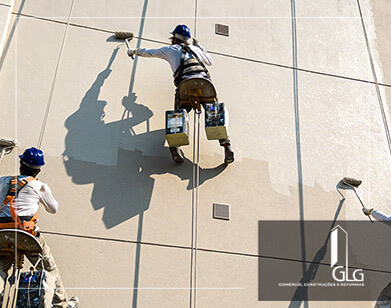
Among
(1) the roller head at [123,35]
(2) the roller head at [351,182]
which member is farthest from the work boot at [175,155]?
(2) the roller head at [351,182]

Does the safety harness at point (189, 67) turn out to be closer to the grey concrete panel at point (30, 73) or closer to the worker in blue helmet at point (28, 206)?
the grey concrete panel at point (30, 73)

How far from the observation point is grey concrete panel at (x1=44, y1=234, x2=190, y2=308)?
4801 mm

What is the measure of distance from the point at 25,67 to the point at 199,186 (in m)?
2.22

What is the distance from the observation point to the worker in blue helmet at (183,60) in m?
5.60

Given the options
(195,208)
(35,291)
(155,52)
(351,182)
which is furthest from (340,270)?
(35,291)

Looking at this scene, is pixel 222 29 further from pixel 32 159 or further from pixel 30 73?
pixel 32 159

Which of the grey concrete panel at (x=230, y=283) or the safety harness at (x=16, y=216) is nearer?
the safety harness at (x=16, y=216)

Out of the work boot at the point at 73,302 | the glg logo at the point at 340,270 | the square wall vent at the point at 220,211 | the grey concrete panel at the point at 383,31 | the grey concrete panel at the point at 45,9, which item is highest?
the grey concrete panel at the point at 383,31

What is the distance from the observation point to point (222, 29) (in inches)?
277

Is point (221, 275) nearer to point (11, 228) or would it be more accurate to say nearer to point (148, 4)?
point (11, 228)

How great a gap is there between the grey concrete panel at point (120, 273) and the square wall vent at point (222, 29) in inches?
119

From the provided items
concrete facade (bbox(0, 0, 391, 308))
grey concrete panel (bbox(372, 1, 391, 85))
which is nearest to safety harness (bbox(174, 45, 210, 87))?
concrete facade (bbox(0, 0, 391, 308))

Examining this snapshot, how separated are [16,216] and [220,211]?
2048 millimetres

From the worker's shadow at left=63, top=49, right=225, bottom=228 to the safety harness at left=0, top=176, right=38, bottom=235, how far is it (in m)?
0.99
